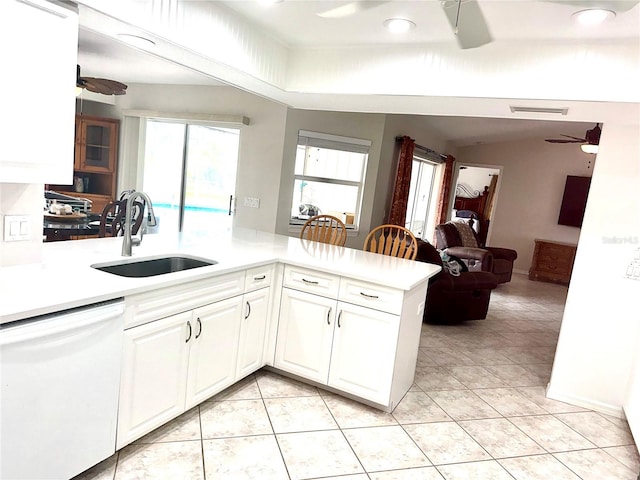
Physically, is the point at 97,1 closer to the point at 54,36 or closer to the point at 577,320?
the point at 54,36

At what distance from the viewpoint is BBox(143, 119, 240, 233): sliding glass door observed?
18.5 feet

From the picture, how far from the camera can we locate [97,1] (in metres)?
1.72

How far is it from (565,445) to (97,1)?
3280 mm

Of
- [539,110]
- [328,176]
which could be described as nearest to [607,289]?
[539,110]

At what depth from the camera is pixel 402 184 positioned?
6328mm

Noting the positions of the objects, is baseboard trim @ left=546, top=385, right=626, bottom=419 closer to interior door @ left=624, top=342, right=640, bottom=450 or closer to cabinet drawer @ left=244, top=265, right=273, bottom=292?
interior door @ left=624, top=342, right=640, bottom=450

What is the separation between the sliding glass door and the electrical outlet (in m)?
0.45

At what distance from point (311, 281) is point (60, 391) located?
1.48m

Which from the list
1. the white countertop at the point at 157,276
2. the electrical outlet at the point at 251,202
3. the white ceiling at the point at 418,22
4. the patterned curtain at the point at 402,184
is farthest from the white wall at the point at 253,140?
the white ceiling at the point at 418,22

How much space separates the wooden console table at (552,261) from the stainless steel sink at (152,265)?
7.00 meters

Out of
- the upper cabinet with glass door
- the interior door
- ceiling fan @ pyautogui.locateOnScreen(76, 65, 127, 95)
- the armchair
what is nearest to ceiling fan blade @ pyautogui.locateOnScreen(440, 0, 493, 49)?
the interior door

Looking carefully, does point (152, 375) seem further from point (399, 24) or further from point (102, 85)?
point (102, 85)

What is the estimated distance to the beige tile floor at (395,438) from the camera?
2053 mm

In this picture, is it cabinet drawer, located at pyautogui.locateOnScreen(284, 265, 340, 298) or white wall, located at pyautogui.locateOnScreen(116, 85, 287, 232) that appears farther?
white wall, located at pyautogui.locateOnScreen(116, 85, 287, 232)
